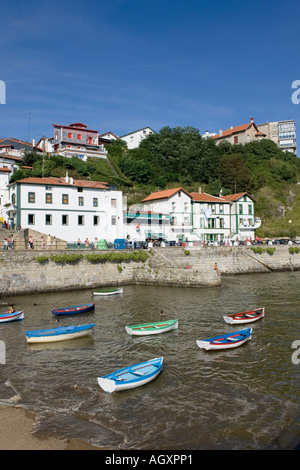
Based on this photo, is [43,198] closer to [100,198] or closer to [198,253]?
[100,198]

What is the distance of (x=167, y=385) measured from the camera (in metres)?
13.6

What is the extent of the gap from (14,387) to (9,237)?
24058 mm

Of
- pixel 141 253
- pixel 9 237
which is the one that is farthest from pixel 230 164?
pixel 9 237

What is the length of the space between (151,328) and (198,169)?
63.1 metres

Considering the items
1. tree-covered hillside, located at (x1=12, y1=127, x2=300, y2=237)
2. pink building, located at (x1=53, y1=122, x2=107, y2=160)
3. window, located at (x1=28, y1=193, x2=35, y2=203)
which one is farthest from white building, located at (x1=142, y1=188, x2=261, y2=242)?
pink building, located at (x1=53, y1=122, x2=107, y2=160)

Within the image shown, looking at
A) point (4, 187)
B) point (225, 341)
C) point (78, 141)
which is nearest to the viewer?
point (225, 341)

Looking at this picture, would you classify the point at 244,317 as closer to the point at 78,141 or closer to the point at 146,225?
the point at 146,225

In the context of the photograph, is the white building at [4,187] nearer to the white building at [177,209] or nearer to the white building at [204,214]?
the white building at [204,214]

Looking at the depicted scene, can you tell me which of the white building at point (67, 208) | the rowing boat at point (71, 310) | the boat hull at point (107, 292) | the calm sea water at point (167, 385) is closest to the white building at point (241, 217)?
the white building at point (67, 208)

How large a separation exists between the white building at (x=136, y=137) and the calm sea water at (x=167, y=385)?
257 ft

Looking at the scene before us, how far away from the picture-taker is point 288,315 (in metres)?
23.6

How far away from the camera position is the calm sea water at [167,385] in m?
10.4

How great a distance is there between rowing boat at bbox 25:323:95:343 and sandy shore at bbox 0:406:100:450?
286 inches

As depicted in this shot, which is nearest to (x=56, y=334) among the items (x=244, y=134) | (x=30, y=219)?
(x=30, y=219)
